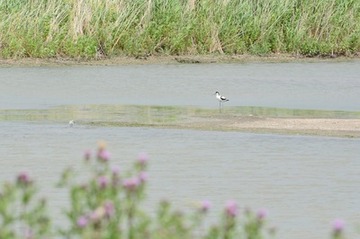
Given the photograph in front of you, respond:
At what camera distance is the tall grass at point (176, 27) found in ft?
74.6

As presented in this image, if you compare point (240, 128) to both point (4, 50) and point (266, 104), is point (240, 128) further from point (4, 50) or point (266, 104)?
point (4, 50)

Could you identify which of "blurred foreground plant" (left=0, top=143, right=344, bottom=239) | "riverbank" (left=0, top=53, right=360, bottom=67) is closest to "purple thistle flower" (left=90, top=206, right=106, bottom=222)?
"blurred foreground plant" (left=0, top=143, right=344, bottom=239)

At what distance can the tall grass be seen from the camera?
74.6 ft

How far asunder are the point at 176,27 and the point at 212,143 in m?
10.4

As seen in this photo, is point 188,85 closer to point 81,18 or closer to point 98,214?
point 81,18

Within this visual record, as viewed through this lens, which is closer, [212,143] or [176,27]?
[212,143]

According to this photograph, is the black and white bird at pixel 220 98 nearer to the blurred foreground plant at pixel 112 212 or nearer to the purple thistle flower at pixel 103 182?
the blurred foreground plant at pixel 112 212

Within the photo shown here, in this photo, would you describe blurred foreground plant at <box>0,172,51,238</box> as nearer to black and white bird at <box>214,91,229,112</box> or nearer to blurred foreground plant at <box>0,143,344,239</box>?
blurred foreground plant at <box>0,143,344,239</box>

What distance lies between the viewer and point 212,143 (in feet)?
44.7

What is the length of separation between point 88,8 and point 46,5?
2.56 ft

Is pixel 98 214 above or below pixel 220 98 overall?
above

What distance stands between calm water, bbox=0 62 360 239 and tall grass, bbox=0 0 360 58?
103 centimetres

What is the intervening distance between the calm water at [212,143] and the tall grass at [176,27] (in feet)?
3.39

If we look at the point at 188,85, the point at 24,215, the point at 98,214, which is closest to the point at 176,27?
the point at 188,85
